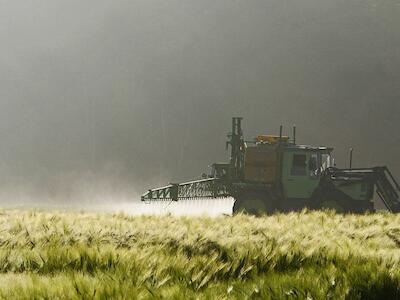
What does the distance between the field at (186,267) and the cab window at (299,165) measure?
15989 mm

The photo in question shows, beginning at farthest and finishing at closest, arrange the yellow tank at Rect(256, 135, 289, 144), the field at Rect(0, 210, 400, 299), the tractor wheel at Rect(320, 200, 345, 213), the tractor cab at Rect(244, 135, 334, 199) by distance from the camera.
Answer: the yellow tank at Rect(256, 135, 289, 144) < the tractor cab at Rect(244, 135, 334, 199) < the tractor wheel at Rect(320, 200, 345, 213) < the field at Rect(0, 210, 400, 299)

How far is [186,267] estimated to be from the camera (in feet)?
14.1

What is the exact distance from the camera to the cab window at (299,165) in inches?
916

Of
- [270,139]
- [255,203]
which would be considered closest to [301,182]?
[255,203]

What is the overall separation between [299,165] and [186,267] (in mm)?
19396

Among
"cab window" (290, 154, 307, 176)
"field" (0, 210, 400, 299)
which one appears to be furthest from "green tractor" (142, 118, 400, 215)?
"field" (0, 210, 400, 299)

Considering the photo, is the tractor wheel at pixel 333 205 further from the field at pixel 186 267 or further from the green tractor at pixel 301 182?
the field at pixel 186 267

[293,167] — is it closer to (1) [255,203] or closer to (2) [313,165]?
(2) [313,165]

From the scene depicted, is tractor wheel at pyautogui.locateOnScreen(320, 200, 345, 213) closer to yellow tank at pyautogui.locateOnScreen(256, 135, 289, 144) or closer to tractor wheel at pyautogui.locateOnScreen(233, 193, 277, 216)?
tractor wheel at pyautogui.locateOnScreen(233, 193, 277, 216)

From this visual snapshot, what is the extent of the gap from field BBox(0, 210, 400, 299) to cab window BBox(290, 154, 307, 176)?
16.0 metres

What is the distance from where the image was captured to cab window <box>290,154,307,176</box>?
23.3m

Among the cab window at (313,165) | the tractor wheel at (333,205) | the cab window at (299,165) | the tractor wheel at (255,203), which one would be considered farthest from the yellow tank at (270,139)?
the tractor wheel at (333,205)

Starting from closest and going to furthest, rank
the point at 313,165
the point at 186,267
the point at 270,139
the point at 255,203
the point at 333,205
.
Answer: the point at 186,267
the point at 333,205
the point at 255,203
the point at 313,165
the point at 270,139

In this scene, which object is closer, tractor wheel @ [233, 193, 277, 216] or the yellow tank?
tractor wheel @ [233, 193, 277, 216]
